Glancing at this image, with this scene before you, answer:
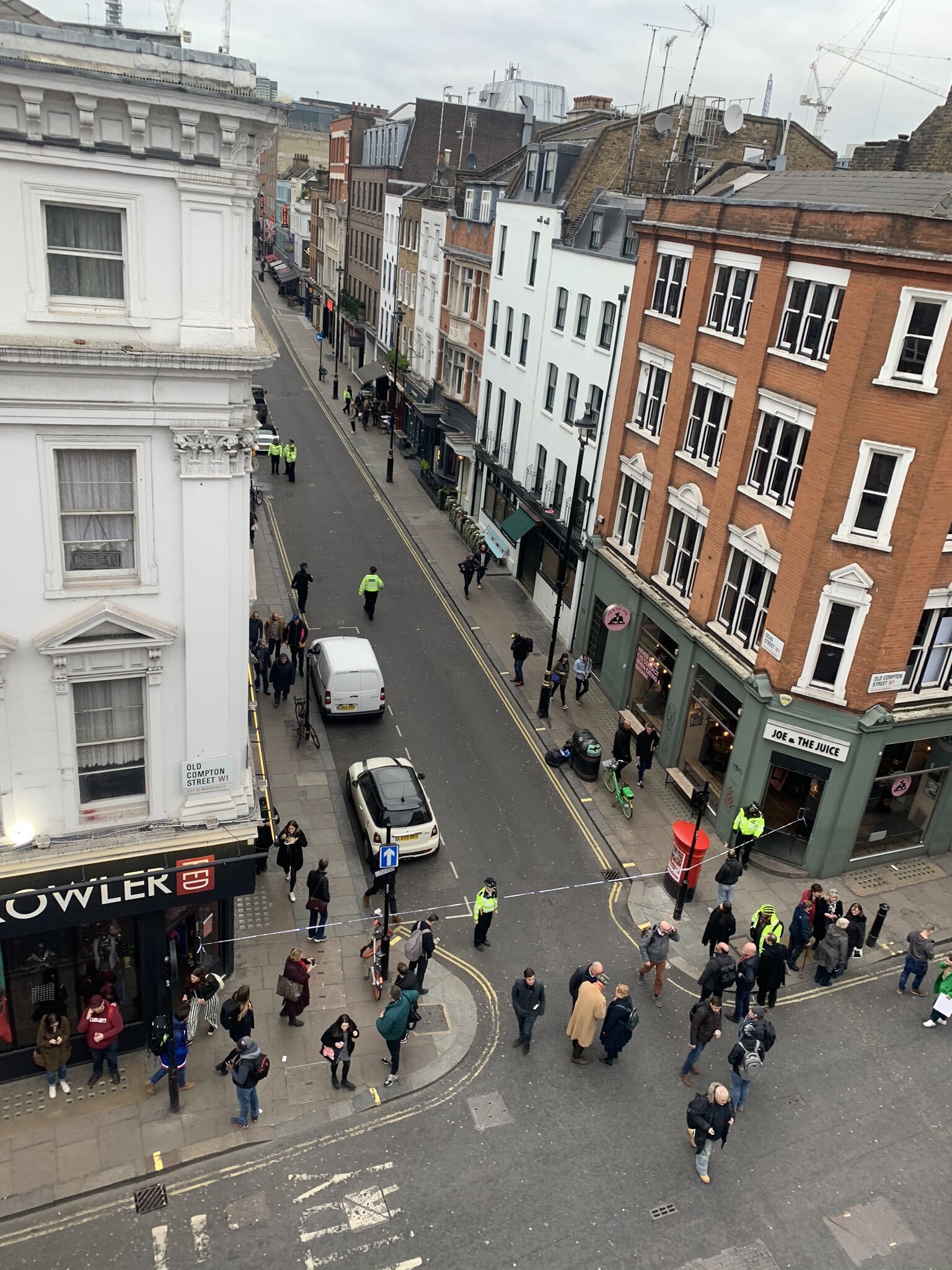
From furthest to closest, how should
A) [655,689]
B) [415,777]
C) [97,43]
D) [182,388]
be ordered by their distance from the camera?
[655,689] → [415,777] → [182,388] → [97,43]

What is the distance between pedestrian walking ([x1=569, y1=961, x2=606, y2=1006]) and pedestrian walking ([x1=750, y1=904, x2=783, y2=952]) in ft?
10.2

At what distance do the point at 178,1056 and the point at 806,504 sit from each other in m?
14.6

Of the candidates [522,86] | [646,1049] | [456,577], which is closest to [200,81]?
[646,1049]

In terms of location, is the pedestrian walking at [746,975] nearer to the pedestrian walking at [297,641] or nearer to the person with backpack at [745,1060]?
the person with backpack at [745,1060]

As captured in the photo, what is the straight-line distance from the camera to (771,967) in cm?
1535

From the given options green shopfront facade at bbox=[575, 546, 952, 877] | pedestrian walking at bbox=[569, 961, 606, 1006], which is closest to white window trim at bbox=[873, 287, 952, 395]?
green shopfront facade at bbox=[575, 546, 952, 877]

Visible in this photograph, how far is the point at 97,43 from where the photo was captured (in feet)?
33.1

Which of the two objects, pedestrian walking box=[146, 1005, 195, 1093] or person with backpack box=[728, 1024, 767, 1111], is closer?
pedestrian walking box=[146, 1005, 195, 1093]

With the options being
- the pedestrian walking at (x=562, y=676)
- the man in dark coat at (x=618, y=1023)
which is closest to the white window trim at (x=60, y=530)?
the man in dark coat at (x=618, y=1023)

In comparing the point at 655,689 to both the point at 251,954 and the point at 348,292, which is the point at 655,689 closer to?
the point at 251,954

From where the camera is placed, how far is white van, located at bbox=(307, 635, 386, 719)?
23.1 meters

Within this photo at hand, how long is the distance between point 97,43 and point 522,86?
219 ft

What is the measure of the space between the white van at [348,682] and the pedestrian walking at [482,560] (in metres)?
9.11

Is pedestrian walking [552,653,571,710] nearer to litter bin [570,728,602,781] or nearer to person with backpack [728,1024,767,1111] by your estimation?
litter bin [570,728,602,781]
